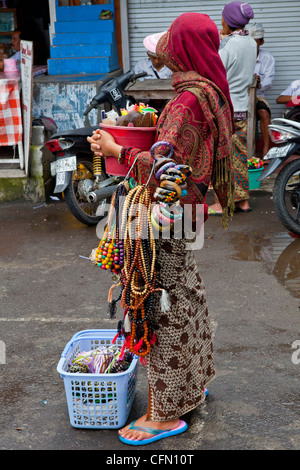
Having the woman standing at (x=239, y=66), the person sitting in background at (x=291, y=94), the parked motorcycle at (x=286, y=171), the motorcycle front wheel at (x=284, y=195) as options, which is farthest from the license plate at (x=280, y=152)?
the person sitting in background at (x=291, y=94)

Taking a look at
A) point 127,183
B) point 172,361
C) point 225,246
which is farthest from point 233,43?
point 172,361

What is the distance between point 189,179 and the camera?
274 cm

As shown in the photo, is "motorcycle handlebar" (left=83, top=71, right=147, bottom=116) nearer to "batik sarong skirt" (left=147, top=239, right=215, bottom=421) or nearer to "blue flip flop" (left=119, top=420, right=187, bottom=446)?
"batik sarong skirt" (left=147, top=239, right=215, bottom=421)

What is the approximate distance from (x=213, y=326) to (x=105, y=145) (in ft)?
5.52

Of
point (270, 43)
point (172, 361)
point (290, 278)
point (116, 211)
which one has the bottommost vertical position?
point (290, 278)

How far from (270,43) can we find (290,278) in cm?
514

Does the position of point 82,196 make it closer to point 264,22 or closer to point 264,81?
point 264,81

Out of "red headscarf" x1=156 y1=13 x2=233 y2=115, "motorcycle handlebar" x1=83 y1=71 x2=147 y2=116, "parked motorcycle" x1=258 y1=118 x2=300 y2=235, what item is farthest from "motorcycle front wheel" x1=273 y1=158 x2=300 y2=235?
"red headscarf" x1=156 y1=13 x2=233 y2=115

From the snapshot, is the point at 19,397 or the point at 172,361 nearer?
the point at 172,361

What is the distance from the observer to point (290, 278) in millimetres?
4844

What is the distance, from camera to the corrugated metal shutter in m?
8.66

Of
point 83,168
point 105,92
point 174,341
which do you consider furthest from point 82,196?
point 174,341

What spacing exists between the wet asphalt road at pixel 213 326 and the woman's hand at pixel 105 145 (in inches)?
53.4
